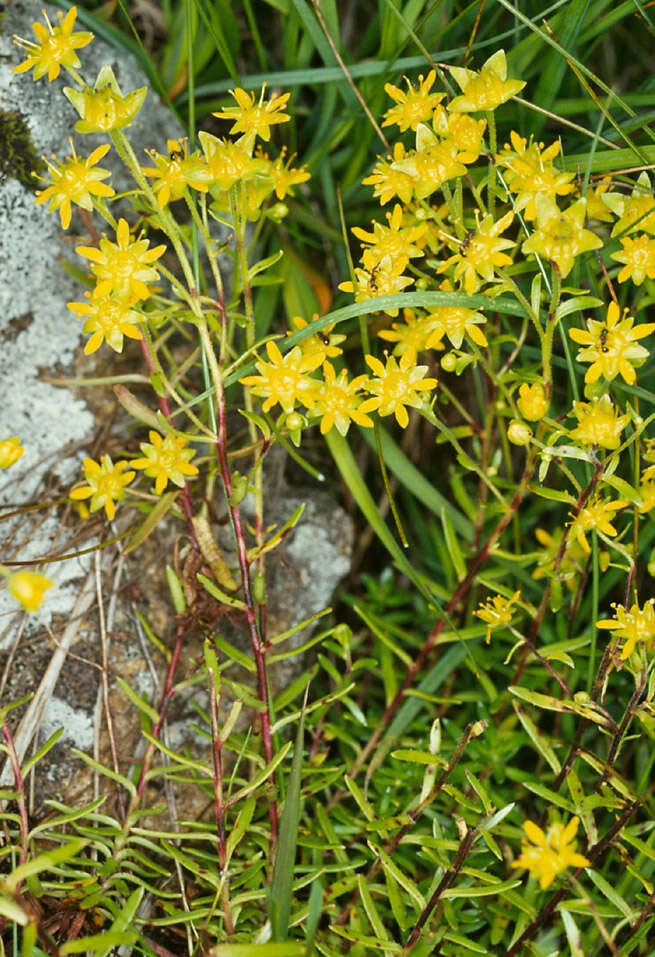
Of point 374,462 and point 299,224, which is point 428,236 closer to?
point 299,224

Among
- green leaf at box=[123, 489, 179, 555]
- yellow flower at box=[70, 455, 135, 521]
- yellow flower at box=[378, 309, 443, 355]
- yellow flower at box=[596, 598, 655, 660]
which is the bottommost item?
yellow flower at box=[596, 598, 655, 660]

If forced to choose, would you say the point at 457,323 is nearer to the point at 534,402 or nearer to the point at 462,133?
the point at 534,402

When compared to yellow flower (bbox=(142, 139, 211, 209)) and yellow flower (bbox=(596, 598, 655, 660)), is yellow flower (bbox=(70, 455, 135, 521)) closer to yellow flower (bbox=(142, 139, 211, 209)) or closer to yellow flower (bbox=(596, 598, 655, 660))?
yellow flower (bbox=(142, 139, 211, 209))

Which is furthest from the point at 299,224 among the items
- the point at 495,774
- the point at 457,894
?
the point at 457,894

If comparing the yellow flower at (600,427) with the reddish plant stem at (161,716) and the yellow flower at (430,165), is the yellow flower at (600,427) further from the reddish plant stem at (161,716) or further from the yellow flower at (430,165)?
the reddish plant stem at (161,716)

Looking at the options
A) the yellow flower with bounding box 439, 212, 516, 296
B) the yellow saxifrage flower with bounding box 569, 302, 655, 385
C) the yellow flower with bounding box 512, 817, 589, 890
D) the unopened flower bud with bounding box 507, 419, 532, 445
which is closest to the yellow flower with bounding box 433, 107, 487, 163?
the yellow flower with bounding box 439, 212, 516, 296

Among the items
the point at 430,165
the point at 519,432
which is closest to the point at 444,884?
the point at 519,432

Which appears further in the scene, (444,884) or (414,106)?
(414,106)
